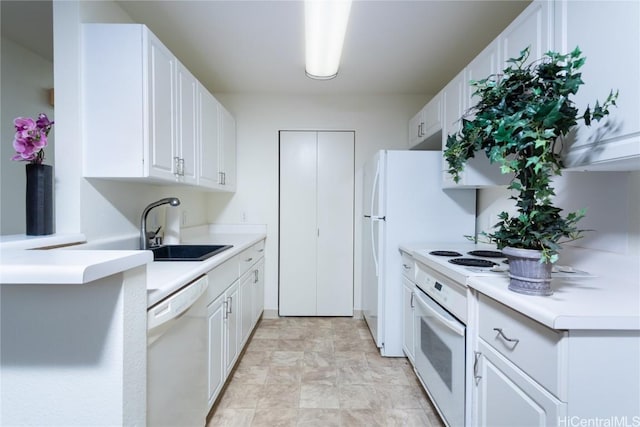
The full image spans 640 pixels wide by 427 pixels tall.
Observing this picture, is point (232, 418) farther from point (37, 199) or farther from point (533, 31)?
point (533, 31)

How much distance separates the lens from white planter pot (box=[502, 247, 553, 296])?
0.98 metres

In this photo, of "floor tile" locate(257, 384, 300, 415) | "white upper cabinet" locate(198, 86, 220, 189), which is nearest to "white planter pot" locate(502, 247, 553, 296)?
"floor tile" locate(257, 384, 300, 415)

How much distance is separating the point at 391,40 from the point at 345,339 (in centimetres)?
260

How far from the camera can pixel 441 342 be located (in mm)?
1598

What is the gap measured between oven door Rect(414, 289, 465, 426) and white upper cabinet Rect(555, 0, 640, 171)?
34.8 inches

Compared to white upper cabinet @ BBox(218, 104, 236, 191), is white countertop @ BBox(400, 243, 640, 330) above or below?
below

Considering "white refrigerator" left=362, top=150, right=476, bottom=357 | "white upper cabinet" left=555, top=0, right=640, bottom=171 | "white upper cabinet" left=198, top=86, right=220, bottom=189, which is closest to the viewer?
"white upper cabinet" left=555, top=0, right=640, bottom=171

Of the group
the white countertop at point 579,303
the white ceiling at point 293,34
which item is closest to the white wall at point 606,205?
the white countertop at point 579,303

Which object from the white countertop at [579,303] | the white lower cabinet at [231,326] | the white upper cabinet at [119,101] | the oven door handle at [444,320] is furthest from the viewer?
the white lower cabinet at [231,326]

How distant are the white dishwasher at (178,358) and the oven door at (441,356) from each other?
4.03ft

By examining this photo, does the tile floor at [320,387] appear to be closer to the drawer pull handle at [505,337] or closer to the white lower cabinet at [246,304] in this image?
the white lower cabinet at [246,304]

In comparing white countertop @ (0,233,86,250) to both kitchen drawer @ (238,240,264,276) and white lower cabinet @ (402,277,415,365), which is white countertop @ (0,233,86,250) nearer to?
kitchen drawer @ (238,240,264,276)

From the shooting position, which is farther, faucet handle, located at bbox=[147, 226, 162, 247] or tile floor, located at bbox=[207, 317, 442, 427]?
faucet handle, located at bbox=[147, 226, 162, 247]

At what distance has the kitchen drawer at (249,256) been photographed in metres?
2.37
